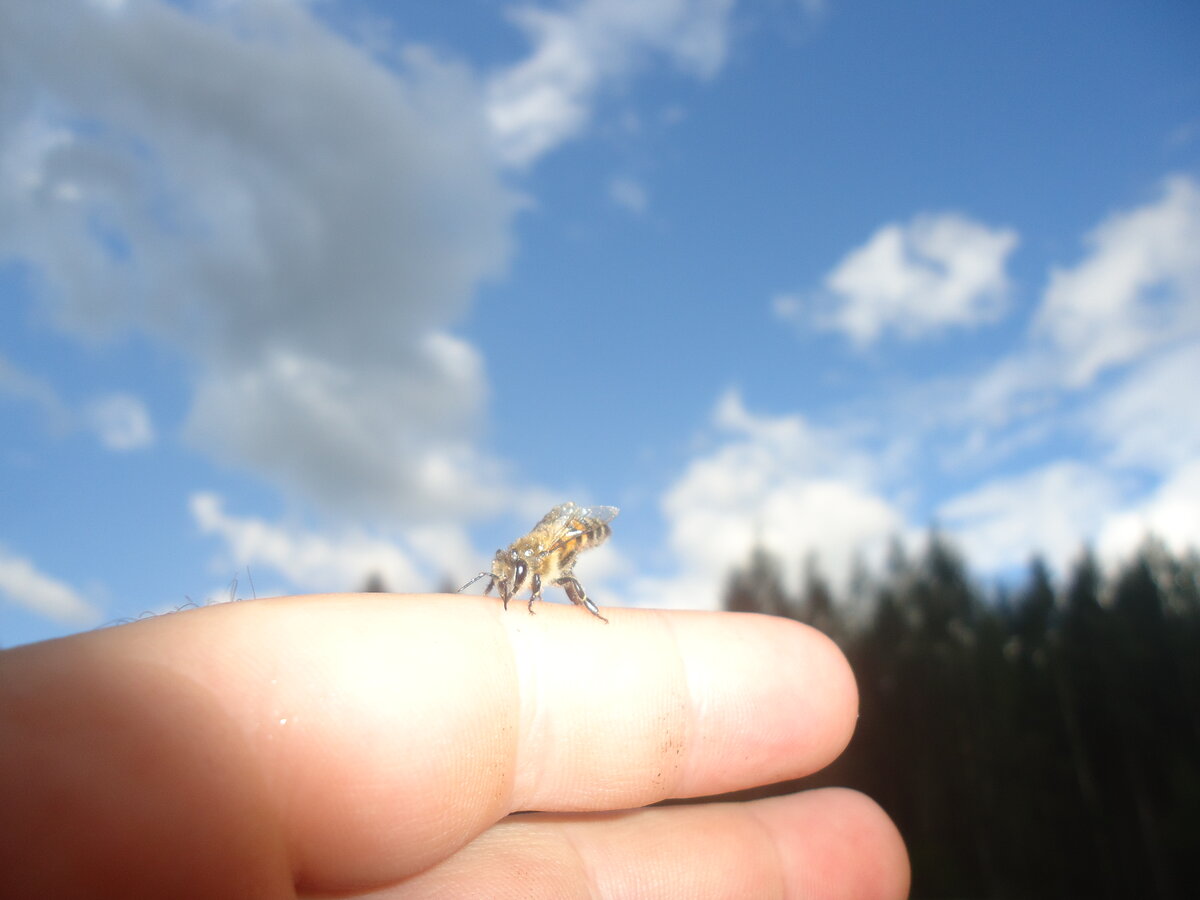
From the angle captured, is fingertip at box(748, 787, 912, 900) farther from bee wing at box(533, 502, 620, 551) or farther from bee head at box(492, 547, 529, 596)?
bee wing at box(533, 502, 620, 551)

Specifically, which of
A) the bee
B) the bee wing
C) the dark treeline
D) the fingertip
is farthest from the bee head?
the dark treeline

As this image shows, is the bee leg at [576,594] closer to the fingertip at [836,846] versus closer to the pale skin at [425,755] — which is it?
the pale skin at [425,755]

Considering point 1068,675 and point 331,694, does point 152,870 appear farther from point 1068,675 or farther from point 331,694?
point 1068,675

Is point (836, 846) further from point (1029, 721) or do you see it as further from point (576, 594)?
point (1029, 721)

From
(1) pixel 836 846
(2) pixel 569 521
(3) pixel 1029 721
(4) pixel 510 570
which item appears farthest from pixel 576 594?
(3) pixel 1029 721

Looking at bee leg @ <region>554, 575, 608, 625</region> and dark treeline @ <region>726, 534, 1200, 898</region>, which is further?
dark treeline @ <region>726, 534, 1200, 898</region>

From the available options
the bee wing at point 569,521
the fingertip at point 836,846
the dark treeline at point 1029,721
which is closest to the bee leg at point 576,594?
the bee wing at point 569,521
